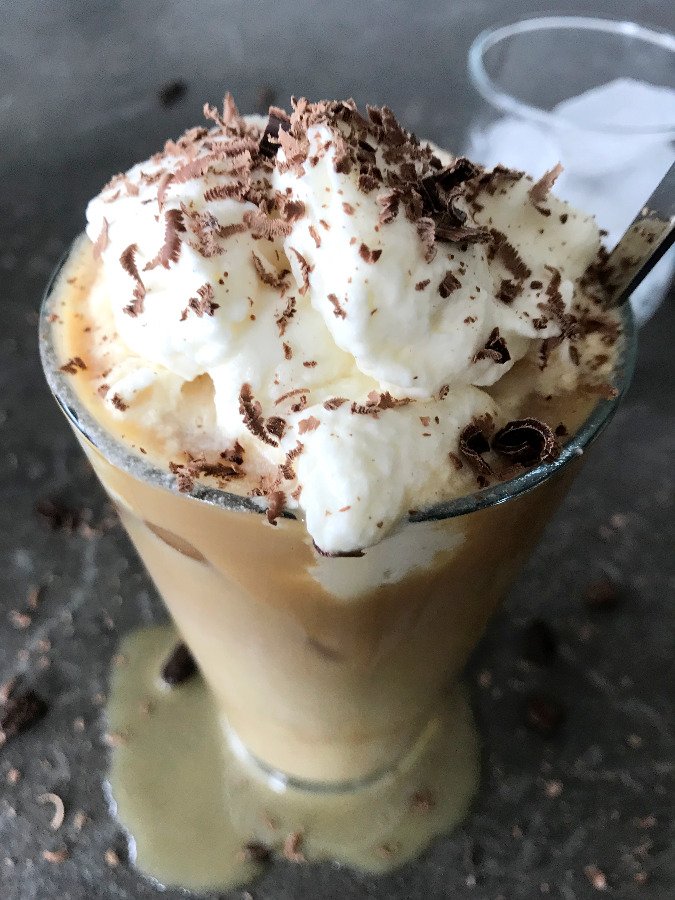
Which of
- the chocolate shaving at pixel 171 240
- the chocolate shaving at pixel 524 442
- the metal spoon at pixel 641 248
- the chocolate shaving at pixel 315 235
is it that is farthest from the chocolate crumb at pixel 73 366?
the metal spoon at pixel 641 248

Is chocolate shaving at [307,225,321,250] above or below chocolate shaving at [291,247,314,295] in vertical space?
above

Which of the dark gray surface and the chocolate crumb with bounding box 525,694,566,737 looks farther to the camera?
the chocolate crumb with bounding box 525,694,566,737

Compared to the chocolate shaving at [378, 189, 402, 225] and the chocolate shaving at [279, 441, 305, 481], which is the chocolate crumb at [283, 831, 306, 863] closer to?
the chocolate shaving at [279, 441, 305, 481]

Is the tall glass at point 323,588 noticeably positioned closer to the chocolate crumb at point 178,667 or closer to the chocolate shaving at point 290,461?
the chocolate shaving at point 290,461

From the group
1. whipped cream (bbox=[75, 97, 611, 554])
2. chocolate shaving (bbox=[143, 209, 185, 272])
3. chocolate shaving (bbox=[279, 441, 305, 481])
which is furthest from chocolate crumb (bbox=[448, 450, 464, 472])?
chocolate shaving (bbox=[143, 209, 185, 272])

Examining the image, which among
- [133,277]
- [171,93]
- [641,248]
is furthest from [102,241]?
[171,93]

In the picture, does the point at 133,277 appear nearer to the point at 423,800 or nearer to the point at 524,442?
the point at 524,442
